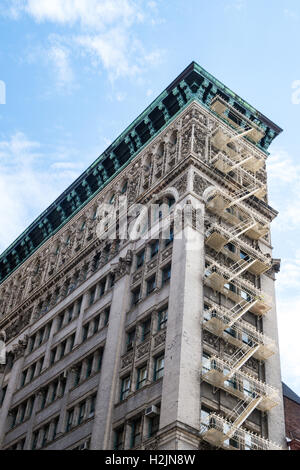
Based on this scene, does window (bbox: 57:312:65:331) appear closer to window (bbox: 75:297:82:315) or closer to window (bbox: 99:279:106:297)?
window (bbox: 75:297:82:315)

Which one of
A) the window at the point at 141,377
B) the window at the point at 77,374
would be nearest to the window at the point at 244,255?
the window at the point at 141,377

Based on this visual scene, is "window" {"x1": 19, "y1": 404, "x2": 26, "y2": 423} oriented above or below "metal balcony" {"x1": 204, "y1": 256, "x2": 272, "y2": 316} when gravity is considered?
below

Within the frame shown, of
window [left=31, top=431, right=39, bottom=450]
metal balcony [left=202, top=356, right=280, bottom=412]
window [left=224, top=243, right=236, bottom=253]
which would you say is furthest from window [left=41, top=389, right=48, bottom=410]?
window [left=224, top=243, right=236, bottom=253]

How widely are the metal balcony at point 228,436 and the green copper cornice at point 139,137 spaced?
92.7ft

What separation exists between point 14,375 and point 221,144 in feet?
81.8

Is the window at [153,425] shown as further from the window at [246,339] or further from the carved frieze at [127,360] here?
the window at [246,339]

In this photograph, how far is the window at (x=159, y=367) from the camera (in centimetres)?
3981

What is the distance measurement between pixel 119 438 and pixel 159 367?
460cm

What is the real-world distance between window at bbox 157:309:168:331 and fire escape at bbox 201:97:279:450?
2.44 metres

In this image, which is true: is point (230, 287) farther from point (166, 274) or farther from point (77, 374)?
point (77, 374)

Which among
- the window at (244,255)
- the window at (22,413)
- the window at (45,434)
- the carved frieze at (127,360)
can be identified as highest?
the window at (244,255)

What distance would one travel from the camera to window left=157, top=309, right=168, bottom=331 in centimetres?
4220

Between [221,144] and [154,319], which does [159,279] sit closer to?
[154,319]

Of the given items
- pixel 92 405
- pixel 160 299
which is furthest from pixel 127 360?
pixel 160 299
